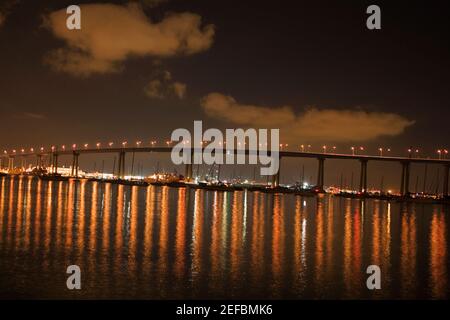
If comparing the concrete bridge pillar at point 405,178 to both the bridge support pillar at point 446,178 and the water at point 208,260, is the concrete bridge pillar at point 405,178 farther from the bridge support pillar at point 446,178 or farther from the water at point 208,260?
the water at point 208,260

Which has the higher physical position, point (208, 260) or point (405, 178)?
point (405, 178)

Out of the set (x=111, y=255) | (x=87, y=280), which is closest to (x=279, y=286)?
(x=87, y=280)

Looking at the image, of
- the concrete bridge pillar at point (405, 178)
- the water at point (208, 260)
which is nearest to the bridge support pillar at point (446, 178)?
the concrete bridge pillar at point (405, 178)

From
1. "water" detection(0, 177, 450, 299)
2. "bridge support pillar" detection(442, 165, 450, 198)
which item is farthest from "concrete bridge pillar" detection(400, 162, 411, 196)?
"water" detection(0, 177, 450, 299)

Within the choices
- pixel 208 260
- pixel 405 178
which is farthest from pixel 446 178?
pixel 208 260

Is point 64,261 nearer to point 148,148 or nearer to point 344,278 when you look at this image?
point 344,278

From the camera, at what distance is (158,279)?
50.8 feet

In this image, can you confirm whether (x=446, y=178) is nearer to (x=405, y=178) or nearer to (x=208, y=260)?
(x=405, y=178)

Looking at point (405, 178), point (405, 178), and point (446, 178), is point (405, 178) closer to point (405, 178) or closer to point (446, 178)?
point (405, 178)

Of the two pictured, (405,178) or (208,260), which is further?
(405,178)

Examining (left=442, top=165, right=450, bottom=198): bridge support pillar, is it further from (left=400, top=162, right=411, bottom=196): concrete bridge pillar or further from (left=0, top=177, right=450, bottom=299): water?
(left=0, top=177, right=450, bottom=299): water
